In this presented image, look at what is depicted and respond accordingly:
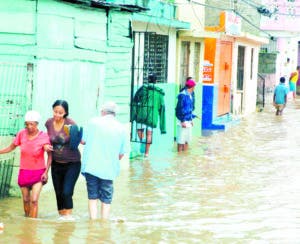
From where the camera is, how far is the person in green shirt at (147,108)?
16.0 meters

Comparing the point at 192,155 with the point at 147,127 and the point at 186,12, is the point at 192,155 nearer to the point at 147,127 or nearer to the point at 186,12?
the point at 147,127

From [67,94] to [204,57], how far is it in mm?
11459

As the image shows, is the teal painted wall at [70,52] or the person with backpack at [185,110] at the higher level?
the teal painted wall at [70,52]

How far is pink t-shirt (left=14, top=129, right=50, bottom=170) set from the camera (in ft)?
30.2

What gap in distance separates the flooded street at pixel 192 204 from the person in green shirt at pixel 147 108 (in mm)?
642

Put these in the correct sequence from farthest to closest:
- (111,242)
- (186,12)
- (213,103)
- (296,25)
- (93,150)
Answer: (296,25)
(213,103)
(186,12)
(93,150)
(111,242)

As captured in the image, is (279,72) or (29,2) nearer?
(29,2)

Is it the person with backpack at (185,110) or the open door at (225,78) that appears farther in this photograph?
the open door at (225,78)

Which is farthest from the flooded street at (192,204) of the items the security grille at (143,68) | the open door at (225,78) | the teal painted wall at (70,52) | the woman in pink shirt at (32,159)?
the open door at (225,78)

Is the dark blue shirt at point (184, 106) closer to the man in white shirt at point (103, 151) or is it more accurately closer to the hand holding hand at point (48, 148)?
the man in white shirt at point (103, 151)

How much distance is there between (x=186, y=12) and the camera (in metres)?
20.5

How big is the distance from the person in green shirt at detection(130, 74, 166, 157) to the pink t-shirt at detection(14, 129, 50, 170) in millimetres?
6670

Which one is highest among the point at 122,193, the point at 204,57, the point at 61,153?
the point at 204,57

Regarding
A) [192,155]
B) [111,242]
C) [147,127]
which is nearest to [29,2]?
[111,242]
